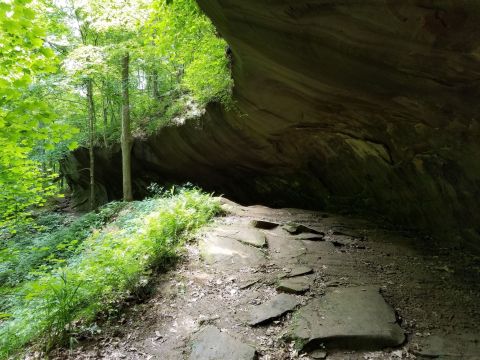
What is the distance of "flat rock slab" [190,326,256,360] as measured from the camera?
3.40m

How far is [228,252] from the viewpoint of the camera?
19.0ft

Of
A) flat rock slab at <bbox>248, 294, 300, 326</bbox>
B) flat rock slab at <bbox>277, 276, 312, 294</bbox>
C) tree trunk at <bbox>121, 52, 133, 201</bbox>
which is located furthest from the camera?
tree trunk at <bbox>121, 52, 133, 201</bbox>

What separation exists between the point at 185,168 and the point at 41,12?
8.01 metres

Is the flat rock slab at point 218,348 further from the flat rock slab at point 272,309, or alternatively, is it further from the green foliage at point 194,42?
the green foliage at point 194,42

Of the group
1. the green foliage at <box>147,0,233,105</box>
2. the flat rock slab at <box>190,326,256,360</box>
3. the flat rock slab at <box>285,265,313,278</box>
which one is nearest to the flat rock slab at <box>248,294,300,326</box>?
the flat rock slab at <box>190,326,256,360</box>

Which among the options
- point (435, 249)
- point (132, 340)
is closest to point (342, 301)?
point (132, 340)

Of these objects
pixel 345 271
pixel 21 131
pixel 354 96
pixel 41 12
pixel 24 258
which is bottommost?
pixel 24 258

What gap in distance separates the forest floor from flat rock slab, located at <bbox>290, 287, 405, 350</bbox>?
0.04 ft

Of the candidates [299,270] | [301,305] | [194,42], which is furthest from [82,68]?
[301,305]

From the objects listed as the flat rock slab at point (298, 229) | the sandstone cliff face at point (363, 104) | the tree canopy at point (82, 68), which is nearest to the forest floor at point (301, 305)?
the flat rock slab at point (298, 229)

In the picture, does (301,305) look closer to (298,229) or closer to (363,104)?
(298,229)

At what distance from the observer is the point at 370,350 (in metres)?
3.45

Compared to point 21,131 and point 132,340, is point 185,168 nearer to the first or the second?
point 21,131

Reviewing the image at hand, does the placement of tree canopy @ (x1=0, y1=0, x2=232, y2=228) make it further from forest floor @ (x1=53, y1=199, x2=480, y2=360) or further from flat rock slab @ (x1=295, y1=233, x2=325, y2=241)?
flat rock slab @ (x1=295, y1=233, x2=325, y2=241)
